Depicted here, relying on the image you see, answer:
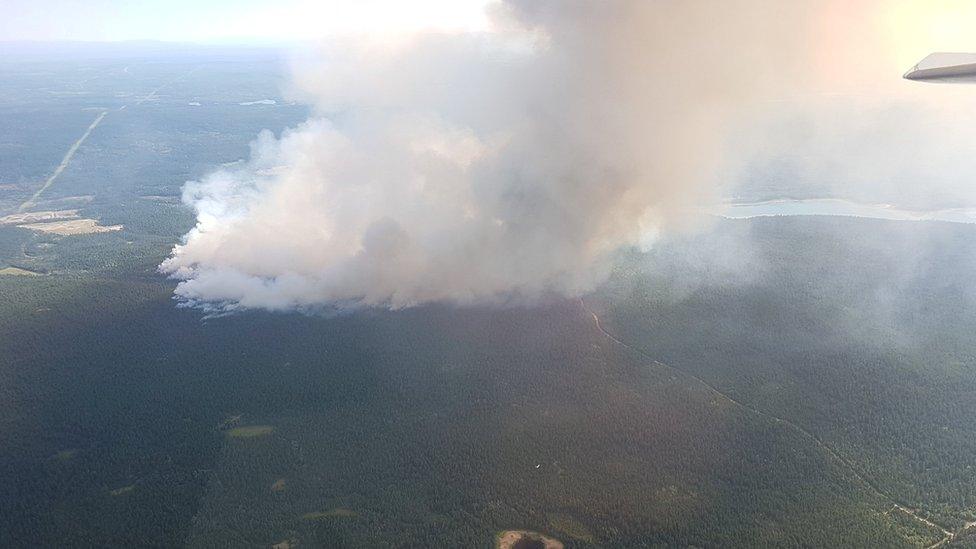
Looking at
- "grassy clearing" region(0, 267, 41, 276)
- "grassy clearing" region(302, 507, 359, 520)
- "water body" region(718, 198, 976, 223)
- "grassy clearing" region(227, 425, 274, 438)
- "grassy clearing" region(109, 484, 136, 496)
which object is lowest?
"water body" region(718, 198, 976, 223)

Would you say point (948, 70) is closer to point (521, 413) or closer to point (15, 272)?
point (521, 413)

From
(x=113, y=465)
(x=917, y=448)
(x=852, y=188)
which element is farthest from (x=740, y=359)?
(x=852, y=188)

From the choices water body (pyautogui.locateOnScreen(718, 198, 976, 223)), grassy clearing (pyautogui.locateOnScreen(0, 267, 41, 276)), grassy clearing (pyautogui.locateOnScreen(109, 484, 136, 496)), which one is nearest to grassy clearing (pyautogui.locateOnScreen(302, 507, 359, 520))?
grassy clearing (pyautogui.locateOnScreen(109, 484, 136, 496))

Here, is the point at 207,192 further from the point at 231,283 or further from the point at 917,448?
the point at 917,448

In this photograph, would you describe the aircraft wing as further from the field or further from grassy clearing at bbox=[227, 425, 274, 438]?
grassy clearing at bbox=[227, 425, 274, 438]

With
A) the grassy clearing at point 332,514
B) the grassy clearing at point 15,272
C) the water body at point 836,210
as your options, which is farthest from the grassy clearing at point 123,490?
A: the water body at point 836,210

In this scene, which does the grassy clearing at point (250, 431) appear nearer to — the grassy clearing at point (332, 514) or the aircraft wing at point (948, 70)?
the grassy clearing at point (332, 514)
